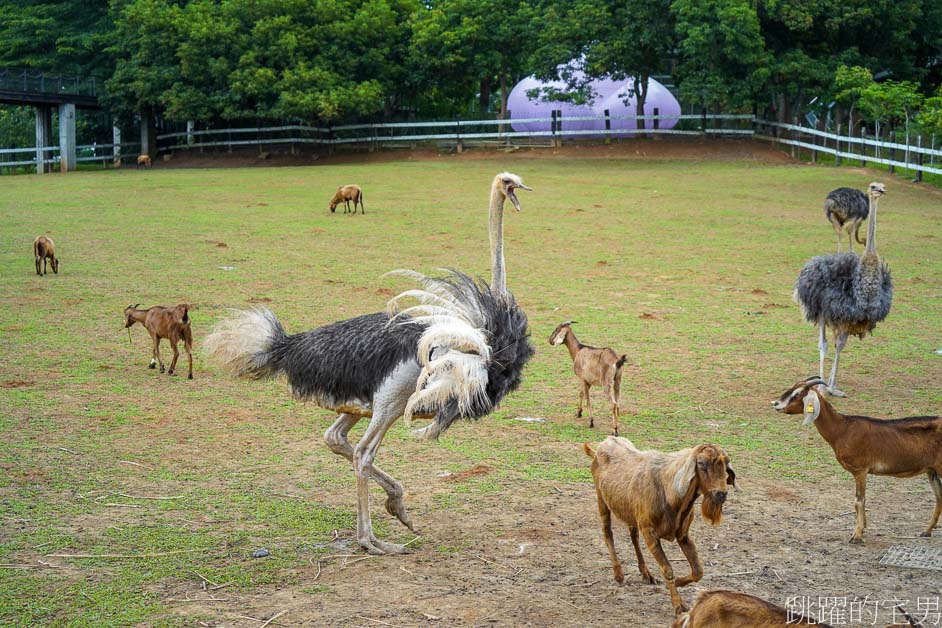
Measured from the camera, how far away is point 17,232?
21.4 meters

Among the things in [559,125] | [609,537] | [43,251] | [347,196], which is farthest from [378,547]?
[559,125]

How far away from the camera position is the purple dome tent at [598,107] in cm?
4125

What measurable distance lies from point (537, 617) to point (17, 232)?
18391mm

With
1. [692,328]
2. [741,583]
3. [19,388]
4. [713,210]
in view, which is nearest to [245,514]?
[741,583]

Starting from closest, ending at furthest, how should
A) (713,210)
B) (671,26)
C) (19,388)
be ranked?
(19,388) < (713,210) < (671,26)

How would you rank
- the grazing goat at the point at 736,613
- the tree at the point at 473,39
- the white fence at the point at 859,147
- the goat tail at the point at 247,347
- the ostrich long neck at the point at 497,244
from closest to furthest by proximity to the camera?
the grazing goat at the point at 736,613 → the ostrich long neck at the point at 497,244 → the goat tail at the point at 247,347 → the white fence at the point at 859,147 → the tree at the point at 473,39

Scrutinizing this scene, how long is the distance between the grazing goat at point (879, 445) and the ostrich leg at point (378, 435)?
8.69 feet

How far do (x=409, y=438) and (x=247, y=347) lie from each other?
7.08 feet

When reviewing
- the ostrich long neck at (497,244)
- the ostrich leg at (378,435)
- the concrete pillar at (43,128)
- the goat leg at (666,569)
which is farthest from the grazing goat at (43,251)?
the concrete pillar at (43,128)

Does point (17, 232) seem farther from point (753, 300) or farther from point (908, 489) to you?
point (908, 489)

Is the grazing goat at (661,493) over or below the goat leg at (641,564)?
over

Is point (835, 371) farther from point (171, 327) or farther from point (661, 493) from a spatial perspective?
point (171, 327)

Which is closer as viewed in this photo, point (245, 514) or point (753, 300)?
point (245, 514)

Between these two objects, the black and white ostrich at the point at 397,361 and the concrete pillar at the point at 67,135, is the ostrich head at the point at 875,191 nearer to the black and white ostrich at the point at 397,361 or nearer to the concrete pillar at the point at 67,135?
the black and white ostrich at the point at 397,361
